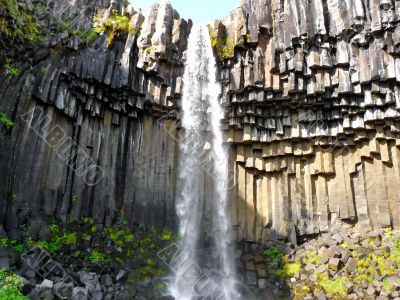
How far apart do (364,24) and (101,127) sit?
10.8m

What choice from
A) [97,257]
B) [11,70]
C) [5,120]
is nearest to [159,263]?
[97,257]

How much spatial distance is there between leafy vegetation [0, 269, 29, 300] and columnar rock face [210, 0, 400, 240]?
28.7ft

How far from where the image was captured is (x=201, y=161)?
16656 mm

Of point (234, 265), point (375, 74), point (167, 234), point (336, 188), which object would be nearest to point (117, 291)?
point (167, 234)

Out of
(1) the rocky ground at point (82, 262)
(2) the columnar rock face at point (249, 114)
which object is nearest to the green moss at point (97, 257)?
(1) the rocky ground at point (82, 262)

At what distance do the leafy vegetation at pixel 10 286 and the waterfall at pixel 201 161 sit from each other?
22.4 feet

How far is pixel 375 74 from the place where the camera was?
14344 mm

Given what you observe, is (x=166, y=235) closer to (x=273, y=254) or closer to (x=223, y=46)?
(x=273, y=254)

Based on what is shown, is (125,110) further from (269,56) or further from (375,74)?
(375,74)

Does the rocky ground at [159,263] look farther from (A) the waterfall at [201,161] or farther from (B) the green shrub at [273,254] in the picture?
(A) the waterfall at [201,161]

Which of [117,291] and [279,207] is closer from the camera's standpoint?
[117,291]

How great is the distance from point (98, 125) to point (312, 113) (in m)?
8.46

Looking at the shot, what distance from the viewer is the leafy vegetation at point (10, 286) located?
8.52 m

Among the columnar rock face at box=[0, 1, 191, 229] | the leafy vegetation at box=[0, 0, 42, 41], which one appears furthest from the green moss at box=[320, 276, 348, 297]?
the leafy vegetation at box=[0, 0, 42, 41]
